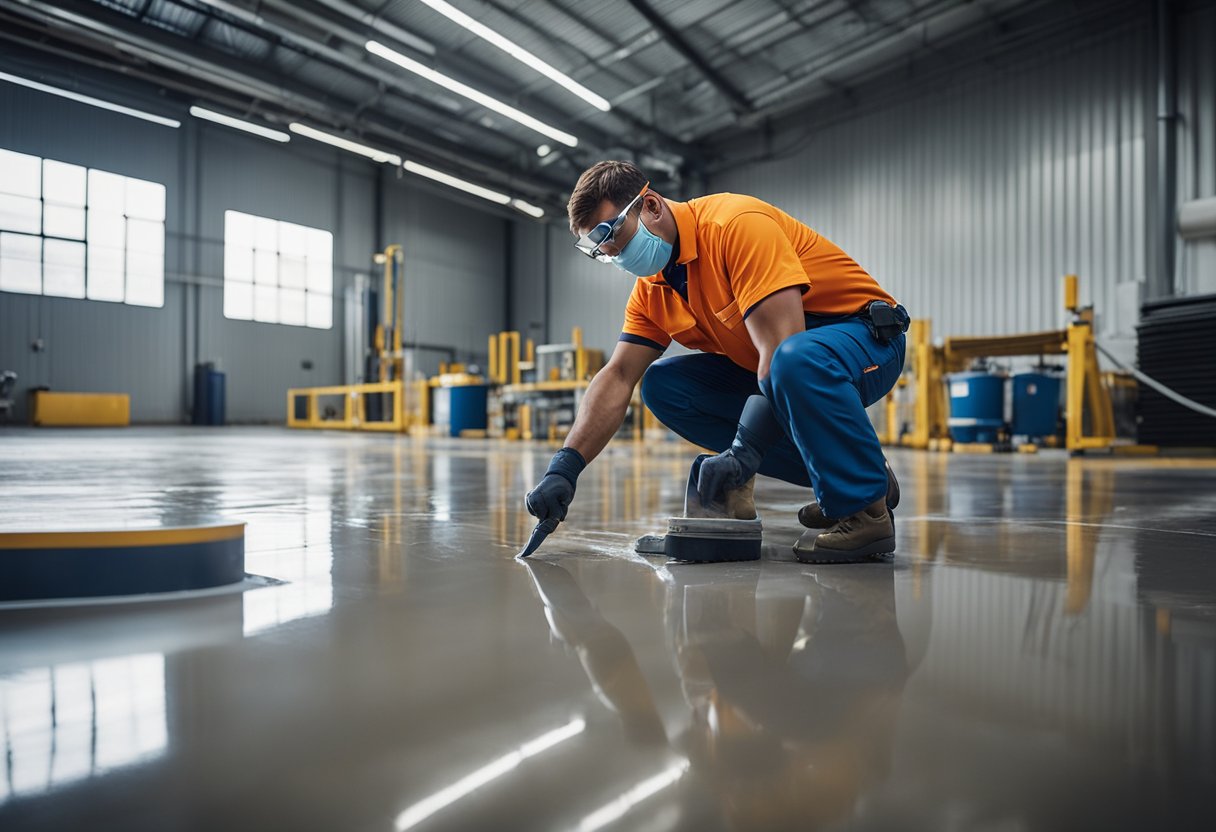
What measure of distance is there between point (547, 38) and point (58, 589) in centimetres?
1229

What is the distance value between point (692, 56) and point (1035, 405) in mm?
7470

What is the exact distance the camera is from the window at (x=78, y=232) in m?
12.7

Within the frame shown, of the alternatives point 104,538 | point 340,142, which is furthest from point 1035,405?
point 340,142

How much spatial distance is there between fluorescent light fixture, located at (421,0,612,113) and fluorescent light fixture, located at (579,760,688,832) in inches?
412

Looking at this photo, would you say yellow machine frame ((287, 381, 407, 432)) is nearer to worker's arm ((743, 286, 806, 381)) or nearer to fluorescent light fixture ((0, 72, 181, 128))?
fluorescent light fixture ((0, 72, 181, 128))

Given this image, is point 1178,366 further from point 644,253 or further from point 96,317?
point 96,317

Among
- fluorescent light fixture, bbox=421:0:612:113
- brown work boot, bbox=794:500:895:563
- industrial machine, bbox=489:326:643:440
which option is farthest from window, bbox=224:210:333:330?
brown work boot, bbox=794:500:895:563

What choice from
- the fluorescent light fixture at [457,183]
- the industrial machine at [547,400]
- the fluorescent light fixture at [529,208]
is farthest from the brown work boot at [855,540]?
the fluorescent light fixture at [529,208]

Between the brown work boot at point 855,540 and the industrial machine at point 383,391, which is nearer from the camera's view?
the brown work boot at point 855,540

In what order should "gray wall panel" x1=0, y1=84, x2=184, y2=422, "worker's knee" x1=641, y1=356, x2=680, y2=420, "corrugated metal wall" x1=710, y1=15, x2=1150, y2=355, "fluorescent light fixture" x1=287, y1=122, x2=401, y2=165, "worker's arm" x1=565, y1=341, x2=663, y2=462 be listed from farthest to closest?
"fluorescent light fixture" x1=287, y1=122, x2=401, y2=165
"gray wall panel" x1=0, y1=84, x2=184, y2=422
"corrugated metal wall" x1=710, y1=15, x2=1150, y2=355
"worker's knee" x1=641, y1=356, x2=680, y2=420
"worker's arm" x1=565, y1=341, x2=663, y2=462

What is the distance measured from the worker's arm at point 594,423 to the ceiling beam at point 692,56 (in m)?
10.2

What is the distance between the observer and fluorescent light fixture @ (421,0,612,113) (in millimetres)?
9648

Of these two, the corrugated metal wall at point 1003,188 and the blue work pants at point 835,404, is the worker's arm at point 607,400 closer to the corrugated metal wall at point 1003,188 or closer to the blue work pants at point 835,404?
the blue work pants at point 835,404

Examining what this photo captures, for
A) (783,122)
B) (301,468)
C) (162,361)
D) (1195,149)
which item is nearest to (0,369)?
(162,361)
